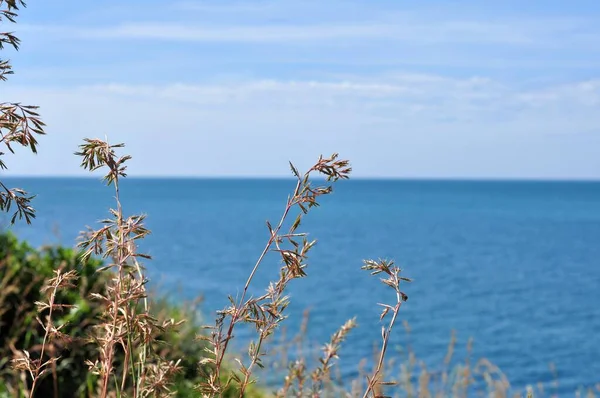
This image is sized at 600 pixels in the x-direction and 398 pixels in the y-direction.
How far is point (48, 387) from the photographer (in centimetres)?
614

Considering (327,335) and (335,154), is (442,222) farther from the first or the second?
(335,154)

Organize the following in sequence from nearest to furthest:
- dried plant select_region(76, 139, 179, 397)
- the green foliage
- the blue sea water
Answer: dried plant select_region(76, 139, 179, 397) < the green foliage < the blue sea water

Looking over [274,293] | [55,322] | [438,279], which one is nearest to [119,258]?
[274,293]

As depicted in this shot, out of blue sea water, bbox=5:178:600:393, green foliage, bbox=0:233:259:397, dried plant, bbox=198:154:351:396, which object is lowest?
blue sea water, bbox=5:178:600:393

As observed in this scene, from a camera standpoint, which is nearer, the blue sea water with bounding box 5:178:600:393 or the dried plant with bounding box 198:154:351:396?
the dried plant with bounding box 198:154:351:396

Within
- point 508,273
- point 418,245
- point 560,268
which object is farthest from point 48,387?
point 418,245

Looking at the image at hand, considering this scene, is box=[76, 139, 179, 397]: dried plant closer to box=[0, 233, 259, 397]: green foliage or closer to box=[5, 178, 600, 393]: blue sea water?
box=[5, 178, 600, 393]: blue sea water

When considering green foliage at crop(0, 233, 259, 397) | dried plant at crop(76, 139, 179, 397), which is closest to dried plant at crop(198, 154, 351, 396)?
dried plant at crop(76, 139, 179, 397)

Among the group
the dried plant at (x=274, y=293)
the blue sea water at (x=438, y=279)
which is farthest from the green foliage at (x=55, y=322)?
the dried plant at (x=274, y=293)

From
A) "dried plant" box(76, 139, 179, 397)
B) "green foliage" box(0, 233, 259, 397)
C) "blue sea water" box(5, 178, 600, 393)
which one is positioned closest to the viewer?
"dried plant" box(76, 139, 179, 397)

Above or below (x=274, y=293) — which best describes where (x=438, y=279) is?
below

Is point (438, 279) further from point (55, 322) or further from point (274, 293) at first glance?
point (274, 293)

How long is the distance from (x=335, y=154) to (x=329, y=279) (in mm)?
44125

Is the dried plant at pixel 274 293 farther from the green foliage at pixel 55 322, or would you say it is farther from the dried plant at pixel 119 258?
the green foliage at pixel 55 322
